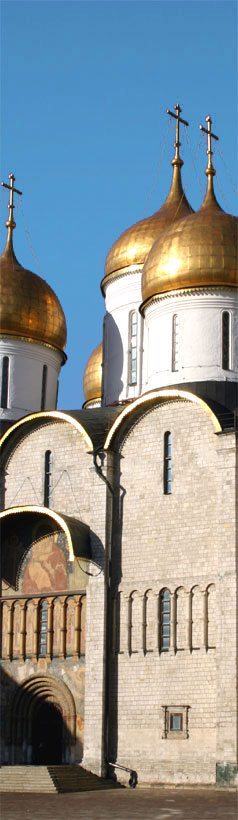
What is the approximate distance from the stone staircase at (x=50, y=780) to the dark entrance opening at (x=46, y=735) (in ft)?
5.24

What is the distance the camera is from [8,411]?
2330 centimetres

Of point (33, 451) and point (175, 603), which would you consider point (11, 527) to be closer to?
point (33, 451)

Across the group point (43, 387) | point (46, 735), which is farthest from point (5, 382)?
point (46, 735)

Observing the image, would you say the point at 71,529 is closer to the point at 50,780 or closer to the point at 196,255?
the point at 50,780

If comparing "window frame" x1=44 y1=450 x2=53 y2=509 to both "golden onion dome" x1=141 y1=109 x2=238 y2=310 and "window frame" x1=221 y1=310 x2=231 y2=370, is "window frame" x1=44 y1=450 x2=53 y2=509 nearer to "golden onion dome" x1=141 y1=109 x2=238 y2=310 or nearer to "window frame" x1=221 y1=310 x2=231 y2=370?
"golden onion dome" x1=141 y1=109 x2=238 y2=310

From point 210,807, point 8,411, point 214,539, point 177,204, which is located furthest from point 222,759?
point 177,204

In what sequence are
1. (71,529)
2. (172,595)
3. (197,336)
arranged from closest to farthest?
(172,595) → (71,529) → (197,336)

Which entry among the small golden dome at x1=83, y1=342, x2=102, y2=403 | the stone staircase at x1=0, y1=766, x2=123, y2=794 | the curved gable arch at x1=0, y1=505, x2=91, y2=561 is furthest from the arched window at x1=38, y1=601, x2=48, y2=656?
the small golden dome at x1=83, y1=342, x2=102, y2=403

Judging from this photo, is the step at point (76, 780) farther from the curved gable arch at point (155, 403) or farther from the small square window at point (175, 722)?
the curved gable arch at point (155, 403)

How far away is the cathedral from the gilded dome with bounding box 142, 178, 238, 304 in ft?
0.07

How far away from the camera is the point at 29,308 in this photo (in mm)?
23516

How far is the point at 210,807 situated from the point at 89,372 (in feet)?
43.4

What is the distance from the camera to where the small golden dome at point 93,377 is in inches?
1071

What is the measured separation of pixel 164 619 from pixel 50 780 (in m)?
2.88
